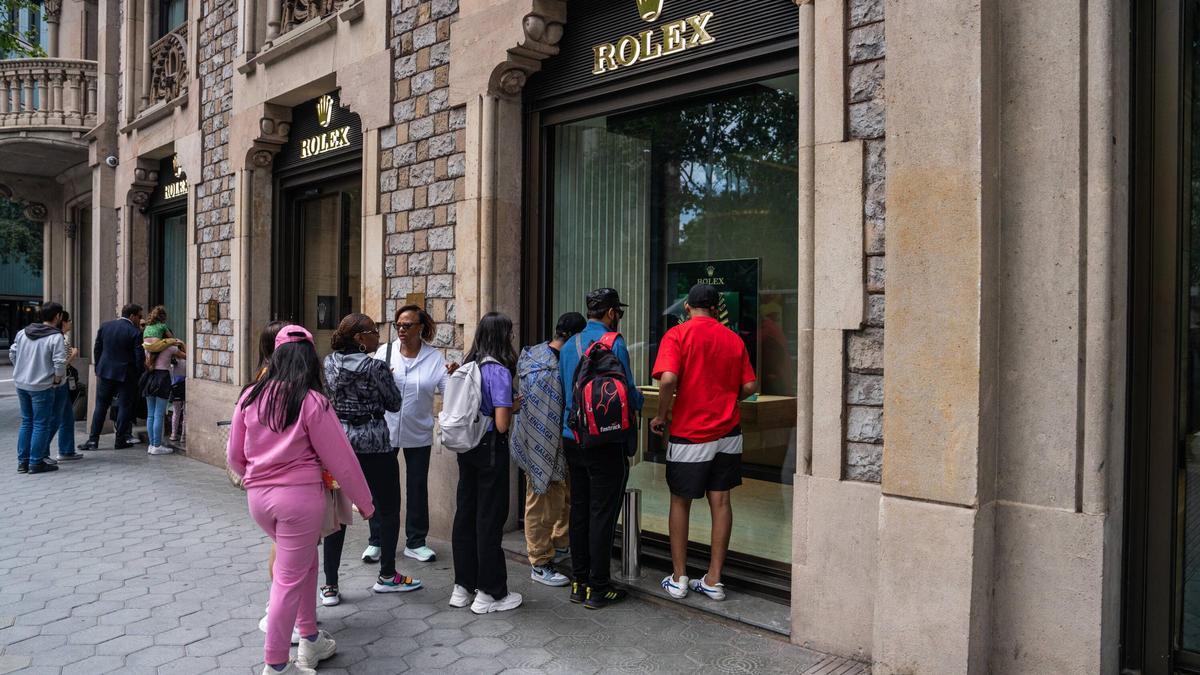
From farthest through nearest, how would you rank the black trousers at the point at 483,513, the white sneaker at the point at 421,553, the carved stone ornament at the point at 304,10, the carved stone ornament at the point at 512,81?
the carved stone ornament at the point at 304,10, the carved stone ornament at the point at 512,81, the white sneaker at the point at 421,553, the black trousers at the point at 483,513

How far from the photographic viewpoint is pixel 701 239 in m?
6.52

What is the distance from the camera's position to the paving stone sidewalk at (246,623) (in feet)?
14.3

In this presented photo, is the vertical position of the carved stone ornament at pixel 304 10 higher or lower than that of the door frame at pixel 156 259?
higher

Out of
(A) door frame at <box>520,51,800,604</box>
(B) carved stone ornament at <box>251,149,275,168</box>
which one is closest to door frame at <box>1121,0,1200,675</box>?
(A) door frame at <box>520,51,800,604</box>

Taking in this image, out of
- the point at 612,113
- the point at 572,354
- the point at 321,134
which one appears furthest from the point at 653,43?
the point at 321,134

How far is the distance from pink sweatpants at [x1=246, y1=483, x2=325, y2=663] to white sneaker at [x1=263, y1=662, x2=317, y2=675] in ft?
0.19

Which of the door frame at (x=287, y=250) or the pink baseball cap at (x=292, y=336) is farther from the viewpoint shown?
the door frame at (x=287, y=250)

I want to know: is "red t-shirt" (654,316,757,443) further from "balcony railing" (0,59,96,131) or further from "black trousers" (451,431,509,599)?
"balcony railing" (0,59,96,131)

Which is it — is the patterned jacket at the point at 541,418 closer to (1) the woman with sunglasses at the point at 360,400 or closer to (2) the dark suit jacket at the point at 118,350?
(1) the woman with sunglasses at the point at 360,400

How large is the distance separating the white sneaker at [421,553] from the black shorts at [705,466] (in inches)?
80.5

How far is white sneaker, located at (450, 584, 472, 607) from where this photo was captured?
5.20m

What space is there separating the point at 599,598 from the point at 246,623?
2.05 metres

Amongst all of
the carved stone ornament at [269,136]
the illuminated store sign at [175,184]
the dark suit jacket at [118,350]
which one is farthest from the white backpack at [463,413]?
the illuminated store sign at [175,184]

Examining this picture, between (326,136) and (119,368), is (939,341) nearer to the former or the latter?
(326,136)
